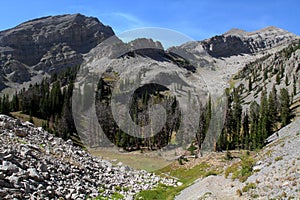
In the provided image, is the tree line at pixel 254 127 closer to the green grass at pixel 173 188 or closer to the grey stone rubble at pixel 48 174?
the green grass at pixel 173 188

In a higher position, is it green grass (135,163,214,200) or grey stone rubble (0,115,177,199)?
grey stone rubble (0,115,177,199)

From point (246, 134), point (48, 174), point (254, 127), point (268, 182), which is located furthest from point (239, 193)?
point (246, 134)

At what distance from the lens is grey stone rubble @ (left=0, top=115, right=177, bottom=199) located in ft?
65.0

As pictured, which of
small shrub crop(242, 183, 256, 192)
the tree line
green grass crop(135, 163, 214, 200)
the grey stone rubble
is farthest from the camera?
the tree line

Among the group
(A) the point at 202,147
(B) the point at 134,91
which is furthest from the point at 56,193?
(B) the point at 134,91

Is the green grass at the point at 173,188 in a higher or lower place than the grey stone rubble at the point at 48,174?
lower

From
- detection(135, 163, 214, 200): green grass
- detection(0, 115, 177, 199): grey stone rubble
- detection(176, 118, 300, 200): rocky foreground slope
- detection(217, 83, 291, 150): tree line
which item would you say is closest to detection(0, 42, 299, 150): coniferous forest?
detection(217, 83, 291, 150): tree line

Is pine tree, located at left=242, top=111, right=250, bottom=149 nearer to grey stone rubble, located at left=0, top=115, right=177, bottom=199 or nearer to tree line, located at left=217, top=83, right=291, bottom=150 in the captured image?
tree line, located at left=217, top=83, right=291, bottom=150

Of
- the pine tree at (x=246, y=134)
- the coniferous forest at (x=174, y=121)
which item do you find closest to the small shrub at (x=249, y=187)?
the coniferous forest at (x=174, y=121)

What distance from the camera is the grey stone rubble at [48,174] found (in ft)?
65.0

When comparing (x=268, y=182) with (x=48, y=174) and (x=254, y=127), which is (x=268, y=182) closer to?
(x=48, y=174)

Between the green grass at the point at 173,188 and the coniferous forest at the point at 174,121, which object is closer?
the green grass at the point at 173,188

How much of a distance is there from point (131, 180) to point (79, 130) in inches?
3021

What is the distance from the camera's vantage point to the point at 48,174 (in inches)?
939
